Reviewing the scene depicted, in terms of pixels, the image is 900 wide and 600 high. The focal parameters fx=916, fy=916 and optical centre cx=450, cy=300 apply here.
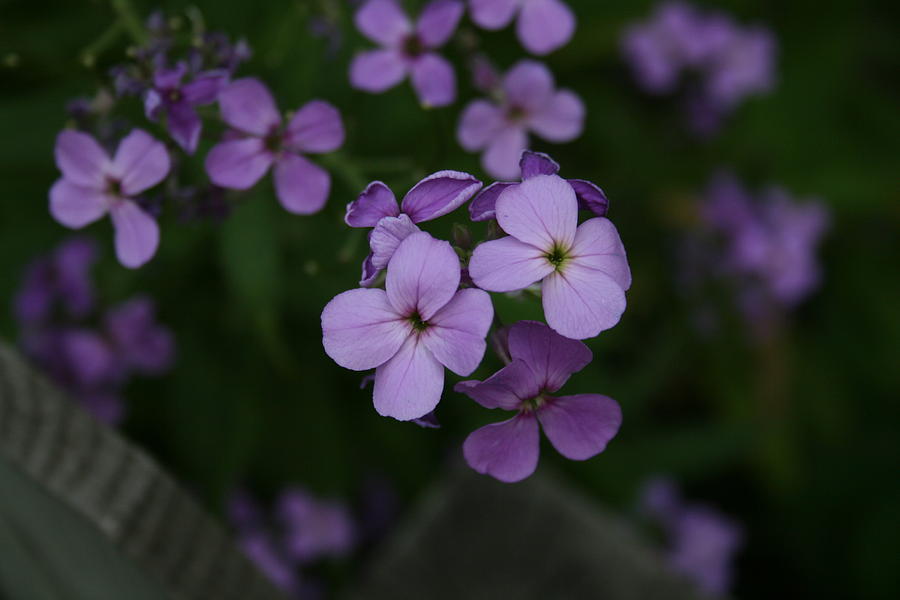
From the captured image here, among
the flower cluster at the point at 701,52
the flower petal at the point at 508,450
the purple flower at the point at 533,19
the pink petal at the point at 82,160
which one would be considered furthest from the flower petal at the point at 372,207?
the flower cluster at the point at 701,52

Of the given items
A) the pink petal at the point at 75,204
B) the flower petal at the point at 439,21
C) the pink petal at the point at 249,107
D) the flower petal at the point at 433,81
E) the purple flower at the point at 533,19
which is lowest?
the pink petal at the point at 75,204

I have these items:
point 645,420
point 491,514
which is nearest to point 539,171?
point 491,514

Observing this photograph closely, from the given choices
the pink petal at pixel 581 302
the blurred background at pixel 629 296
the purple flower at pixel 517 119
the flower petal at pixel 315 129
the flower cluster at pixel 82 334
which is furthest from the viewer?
the flower cluster at pixel 82 334

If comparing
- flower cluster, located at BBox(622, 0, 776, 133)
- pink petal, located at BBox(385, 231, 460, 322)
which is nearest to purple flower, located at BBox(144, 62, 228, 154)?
pink petal, located at BBox(385, 231, 460, 322)

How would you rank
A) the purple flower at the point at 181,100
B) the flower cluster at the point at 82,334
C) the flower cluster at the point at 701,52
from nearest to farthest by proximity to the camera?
the purple flower at the point at 181,100 < the flower cluster at the point at 82,334 < the flower cluster at the point at 701,52

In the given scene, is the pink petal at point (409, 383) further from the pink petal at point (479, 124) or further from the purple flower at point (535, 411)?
the pink petal at point (479, 124)

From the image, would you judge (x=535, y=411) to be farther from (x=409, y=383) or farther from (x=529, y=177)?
(x=529, y=177)

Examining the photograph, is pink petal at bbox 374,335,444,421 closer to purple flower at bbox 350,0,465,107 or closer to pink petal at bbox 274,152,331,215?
pink petal at bbox 274,152,331,215
